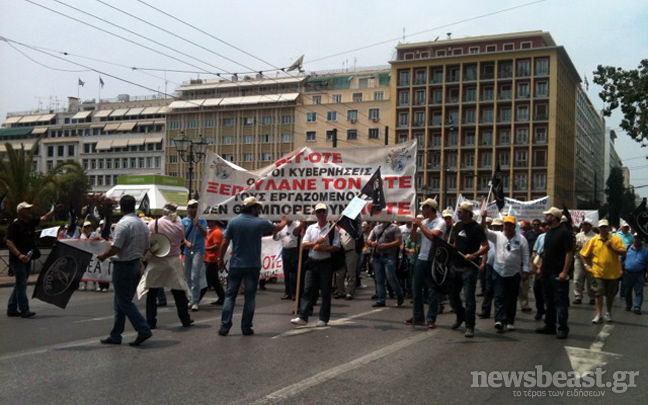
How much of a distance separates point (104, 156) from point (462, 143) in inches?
2178

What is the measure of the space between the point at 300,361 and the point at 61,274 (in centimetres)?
407

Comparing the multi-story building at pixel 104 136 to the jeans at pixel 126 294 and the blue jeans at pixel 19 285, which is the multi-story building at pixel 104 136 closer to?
the blue jeans at pixel 19 285

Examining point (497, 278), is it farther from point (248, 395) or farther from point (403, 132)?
point (403, 132)

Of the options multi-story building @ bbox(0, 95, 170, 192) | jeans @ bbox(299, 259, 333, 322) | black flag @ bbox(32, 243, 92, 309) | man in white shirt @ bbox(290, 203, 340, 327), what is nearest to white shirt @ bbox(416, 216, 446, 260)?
man in white shirt @ bbox(290, 203, 340, 327)

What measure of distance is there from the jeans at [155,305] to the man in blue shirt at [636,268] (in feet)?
29.5

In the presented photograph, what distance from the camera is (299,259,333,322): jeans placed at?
9.97 meters

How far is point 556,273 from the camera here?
385 inches

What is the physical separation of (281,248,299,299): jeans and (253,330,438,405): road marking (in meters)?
5.51

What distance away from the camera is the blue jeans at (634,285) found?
13.3 metres

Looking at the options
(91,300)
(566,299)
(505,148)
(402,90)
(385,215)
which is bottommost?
(91,300)

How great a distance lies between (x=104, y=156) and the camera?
10288 cm

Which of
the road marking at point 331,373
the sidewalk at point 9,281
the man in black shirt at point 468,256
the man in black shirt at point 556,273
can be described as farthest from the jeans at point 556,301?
the sidewalk at point 9,281

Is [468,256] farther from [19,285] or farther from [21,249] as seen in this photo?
[19,285]

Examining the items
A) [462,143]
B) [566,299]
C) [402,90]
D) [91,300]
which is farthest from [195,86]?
[566,299]
